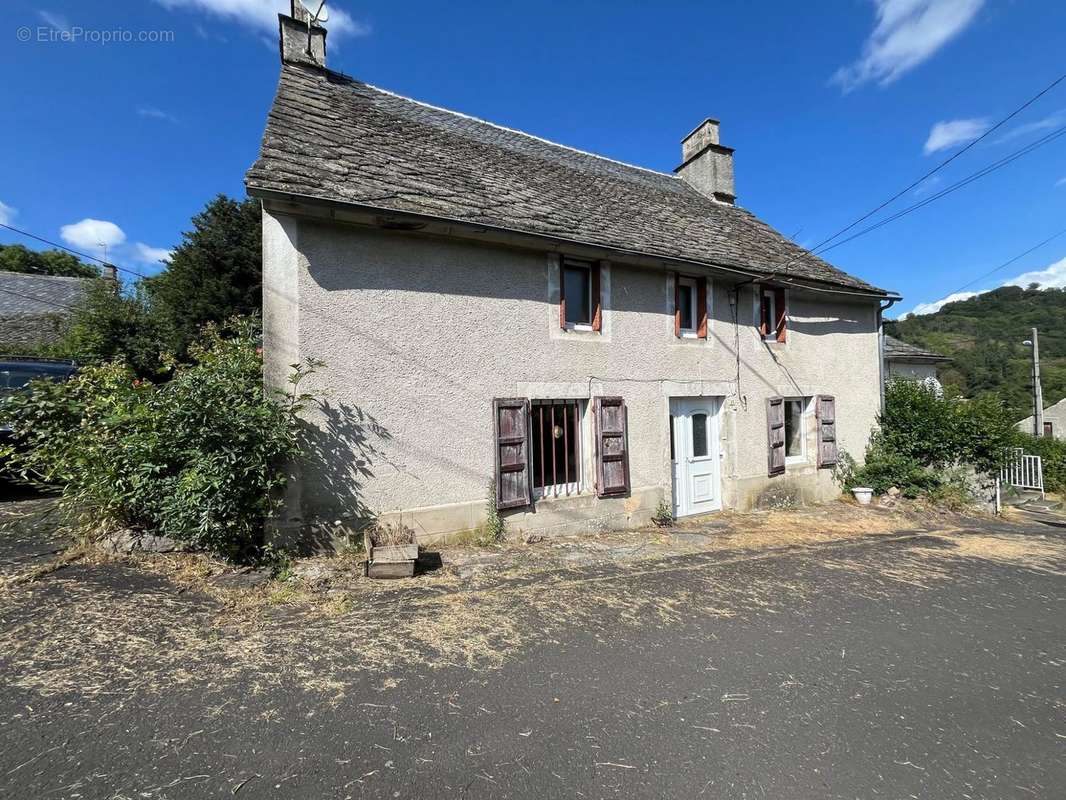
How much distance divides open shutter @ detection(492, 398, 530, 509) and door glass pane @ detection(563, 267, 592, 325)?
1697 mm

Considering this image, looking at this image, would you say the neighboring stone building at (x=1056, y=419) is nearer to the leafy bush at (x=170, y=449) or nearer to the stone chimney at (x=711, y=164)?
the stone chimney at (x=711, y=164)

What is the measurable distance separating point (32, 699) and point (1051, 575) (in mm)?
9645

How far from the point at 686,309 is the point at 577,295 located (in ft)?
7.56

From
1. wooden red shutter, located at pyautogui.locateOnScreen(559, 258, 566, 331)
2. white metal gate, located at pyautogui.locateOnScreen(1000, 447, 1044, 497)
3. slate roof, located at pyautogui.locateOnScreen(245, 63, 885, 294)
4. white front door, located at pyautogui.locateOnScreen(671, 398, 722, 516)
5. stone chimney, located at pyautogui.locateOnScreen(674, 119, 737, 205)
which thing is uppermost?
stone chimney, located at pyautogui.locateOnScreen(674, 119, 737, 205)

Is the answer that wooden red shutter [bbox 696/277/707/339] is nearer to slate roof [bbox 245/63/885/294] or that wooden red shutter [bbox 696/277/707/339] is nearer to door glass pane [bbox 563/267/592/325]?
slate roof [bbox 245/63/885/294]

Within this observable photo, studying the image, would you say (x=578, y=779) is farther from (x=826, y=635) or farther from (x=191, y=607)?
(x=191, y=607)

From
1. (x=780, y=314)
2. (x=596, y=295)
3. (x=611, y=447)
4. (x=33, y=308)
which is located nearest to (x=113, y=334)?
(x=33, y=308)

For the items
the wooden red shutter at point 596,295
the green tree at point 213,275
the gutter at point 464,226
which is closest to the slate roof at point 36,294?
the green tree at point 213,275

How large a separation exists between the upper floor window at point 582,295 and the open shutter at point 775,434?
4108mm

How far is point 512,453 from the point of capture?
642 cm

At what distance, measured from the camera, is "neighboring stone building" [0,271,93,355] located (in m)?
15.7

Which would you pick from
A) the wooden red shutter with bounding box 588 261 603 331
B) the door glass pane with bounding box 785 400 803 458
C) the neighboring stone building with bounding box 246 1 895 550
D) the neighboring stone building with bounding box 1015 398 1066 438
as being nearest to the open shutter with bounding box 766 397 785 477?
the neighboring stone building with bounding box 246 1 895 550

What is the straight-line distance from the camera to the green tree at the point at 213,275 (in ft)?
46.5

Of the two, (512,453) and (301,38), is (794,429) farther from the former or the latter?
(301,38)
